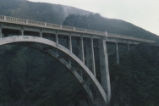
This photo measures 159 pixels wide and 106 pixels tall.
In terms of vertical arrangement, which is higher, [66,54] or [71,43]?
[71,43]

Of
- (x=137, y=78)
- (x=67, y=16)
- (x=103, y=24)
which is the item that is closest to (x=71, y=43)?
(x=137, y=78)

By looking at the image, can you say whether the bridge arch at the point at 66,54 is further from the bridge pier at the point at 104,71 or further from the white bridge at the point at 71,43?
the bridge pier at the point at 104,71

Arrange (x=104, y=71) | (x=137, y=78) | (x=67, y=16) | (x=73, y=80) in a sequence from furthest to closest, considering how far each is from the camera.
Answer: (x=67, y=16) → (x=73, y=80) → (x=137, y=78) → (x=104, y=71)

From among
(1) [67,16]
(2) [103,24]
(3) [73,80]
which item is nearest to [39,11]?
(1) [67,16]

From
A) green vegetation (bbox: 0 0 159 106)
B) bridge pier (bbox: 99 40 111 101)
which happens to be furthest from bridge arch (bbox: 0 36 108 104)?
green vegetation (bbox: 0 0 159 106)

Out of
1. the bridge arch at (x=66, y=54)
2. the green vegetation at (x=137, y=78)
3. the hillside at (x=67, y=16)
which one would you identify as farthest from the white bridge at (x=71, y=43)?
the hillside at (x=67, y=16)

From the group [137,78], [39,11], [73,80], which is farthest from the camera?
[39,11]

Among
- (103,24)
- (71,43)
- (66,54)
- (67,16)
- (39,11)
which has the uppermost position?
(39,11)

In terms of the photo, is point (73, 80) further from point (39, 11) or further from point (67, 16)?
point (39, 11)

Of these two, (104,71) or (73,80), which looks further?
(73,80)

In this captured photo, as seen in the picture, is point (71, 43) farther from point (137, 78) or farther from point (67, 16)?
point (67, 16)

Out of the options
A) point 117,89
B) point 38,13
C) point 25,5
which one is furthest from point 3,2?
point 117,89
